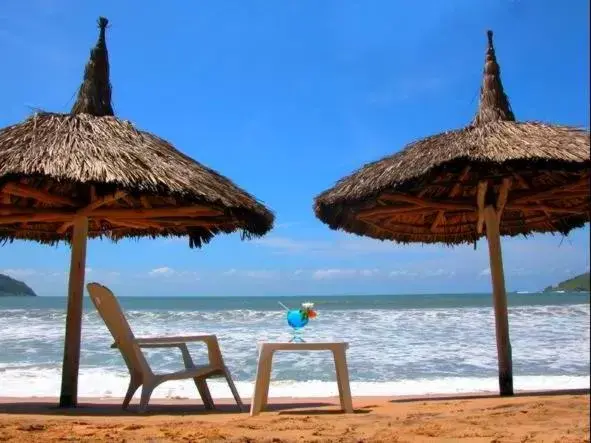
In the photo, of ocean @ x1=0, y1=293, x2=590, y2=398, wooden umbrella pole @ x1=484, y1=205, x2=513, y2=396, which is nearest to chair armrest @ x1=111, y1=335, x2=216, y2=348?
ocean @ x1=0, y1=293, x2=590, y2=398

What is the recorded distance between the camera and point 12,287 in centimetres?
5050

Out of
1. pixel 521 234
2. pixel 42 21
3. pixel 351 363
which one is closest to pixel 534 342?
pixel 351 363

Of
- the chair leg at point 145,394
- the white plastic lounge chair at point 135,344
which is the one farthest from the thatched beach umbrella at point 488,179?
the chair leg at point 145,394

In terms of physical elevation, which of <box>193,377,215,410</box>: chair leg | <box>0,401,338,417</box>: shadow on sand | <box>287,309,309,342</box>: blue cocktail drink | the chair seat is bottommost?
<box>0,401,338,417</box>: shadow on sand

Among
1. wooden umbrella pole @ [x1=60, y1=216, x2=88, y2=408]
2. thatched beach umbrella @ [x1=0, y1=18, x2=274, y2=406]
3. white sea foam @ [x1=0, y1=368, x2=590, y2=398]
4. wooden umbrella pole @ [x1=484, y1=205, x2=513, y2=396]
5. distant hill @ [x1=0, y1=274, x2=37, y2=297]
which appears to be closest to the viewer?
thatched beach umbrella @ [x1=0, y1=18, x2=274, y2=406]

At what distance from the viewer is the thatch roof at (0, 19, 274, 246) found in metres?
4.08

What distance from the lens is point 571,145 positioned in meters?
4.52

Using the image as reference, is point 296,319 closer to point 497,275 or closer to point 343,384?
point 343,384

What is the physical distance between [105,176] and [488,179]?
2886 millimetres

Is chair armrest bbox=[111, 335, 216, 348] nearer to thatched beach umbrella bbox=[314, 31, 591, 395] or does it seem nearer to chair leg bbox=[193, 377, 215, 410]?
chair leg bbox=[193, 377, 215, 410]

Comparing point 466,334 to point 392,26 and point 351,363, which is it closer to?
point 351,363

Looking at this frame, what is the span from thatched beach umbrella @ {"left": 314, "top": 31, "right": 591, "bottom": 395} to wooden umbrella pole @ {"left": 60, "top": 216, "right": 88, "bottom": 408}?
83.0 inches

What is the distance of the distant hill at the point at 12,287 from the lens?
48.9 m

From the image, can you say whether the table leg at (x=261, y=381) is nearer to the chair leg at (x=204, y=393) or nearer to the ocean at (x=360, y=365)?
the chair leg at (x=204, y=393)
